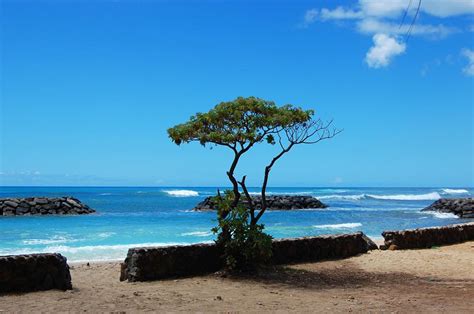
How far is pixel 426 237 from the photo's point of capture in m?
15.3

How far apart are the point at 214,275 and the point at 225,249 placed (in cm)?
52

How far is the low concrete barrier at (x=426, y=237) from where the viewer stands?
584 inches

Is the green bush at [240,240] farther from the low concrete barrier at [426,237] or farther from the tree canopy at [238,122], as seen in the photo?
the low concrete barrier at [426,237]

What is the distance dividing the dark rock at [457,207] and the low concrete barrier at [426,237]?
21403 mm

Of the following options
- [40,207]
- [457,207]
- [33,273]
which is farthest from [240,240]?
[457,207]

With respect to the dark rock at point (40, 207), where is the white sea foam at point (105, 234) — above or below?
below

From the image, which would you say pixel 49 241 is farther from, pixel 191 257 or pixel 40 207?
pixel 40 207

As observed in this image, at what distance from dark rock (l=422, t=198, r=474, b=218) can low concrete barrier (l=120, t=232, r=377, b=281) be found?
26.7m

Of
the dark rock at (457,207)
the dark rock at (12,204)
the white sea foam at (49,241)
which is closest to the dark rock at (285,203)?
the dark rock at (457,207)

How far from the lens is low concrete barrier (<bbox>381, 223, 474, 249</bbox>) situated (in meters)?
14.8

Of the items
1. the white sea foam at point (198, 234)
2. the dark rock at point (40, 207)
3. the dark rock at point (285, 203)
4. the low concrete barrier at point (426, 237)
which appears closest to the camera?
the low concrete barrier at point (426, 237)

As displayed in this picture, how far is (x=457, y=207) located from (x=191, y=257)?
1280 inches

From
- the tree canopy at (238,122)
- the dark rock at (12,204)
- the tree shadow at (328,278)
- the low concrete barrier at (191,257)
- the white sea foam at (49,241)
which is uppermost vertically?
the tree canopy at (238,122)

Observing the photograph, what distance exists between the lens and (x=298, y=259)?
1255 centimetres
